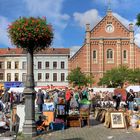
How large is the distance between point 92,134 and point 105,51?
5443 cm

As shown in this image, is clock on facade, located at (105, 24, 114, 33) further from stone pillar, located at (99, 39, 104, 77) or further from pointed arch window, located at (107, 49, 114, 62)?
pointed arch window, located at (107, 49, 114, 62)

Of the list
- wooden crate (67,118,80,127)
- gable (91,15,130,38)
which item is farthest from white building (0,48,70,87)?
wooden crate (67,118,80,127)

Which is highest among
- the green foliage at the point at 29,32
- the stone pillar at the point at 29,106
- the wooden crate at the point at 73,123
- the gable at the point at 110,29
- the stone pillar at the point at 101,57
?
the gable at the point at 110,29

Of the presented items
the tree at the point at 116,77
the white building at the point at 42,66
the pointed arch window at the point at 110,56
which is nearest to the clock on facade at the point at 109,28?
the pointed arch window at the point at 110,56

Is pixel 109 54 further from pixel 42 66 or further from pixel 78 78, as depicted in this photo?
pixel 42 66

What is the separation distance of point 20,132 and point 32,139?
142 centimetres

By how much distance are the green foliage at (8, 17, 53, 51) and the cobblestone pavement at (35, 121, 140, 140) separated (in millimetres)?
3313

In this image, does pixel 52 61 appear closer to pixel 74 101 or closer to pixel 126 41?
pixel 126 41

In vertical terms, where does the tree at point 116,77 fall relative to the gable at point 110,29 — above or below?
below

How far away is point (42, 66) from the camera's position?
72375 mm

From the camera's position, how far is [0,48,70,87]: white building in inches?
2817

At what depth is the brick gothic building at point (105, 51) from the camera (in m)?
66.6

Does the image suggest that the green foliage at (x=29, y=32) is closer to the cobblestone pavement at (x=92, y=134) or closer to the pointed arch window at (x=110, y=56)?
the cobblestone pavement at (x=92, y=134)

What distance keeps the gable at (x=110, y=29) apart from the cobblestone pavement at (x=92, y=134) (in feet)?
175
